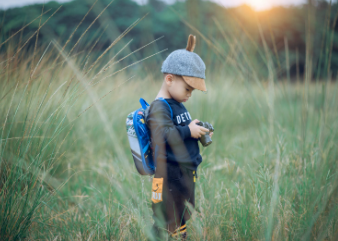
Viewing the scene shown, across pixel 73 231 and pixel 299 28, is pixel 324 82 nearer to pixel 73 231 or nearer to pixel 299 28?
pixel 73 231

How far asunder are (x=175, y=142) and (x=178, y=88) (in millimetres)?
277

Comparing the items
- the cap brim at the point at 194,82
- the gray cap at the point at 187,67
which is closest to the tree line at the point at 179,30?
the gray cap at the point at 187,67

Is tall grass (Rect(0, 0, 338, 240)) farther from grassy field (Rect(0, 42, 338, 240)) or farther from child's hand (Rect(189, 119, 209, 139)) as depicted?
child's hand (Rect(189, 119, 209, 139))

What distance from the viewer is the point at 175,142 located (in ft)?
3.92

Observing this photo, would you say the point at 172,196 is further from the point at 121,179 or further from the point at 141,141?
the point at 121,179

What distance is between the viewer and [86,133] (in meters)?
2.47

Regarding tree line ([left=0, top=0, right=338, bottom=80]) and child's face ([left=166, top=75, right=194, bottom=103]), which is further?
tree line ([left=0, top=0, right=338, bottom=80])

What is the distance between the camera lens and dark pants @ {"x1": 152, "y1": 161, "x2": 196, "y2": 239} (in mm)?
1250

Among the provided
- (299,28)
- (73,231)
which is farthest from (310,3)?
(299,28)

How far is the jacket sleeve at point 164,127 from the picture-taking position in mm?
1178

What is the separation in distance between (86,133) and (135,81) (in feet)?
4.77

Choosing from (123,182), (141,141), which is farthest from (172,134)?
(123,182)

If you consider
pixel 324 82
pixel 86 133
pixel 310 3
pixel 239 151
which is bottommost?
pixel 239 151

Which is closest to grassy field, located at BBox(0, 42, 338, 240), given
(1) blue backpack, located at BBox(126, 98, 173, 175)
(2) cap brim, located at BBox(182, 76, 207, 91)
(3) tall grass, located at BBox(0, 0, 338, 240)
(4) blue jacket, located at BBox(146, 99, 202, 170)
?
(3) tall grass, located at BBox(0, 0, 338, 240)
